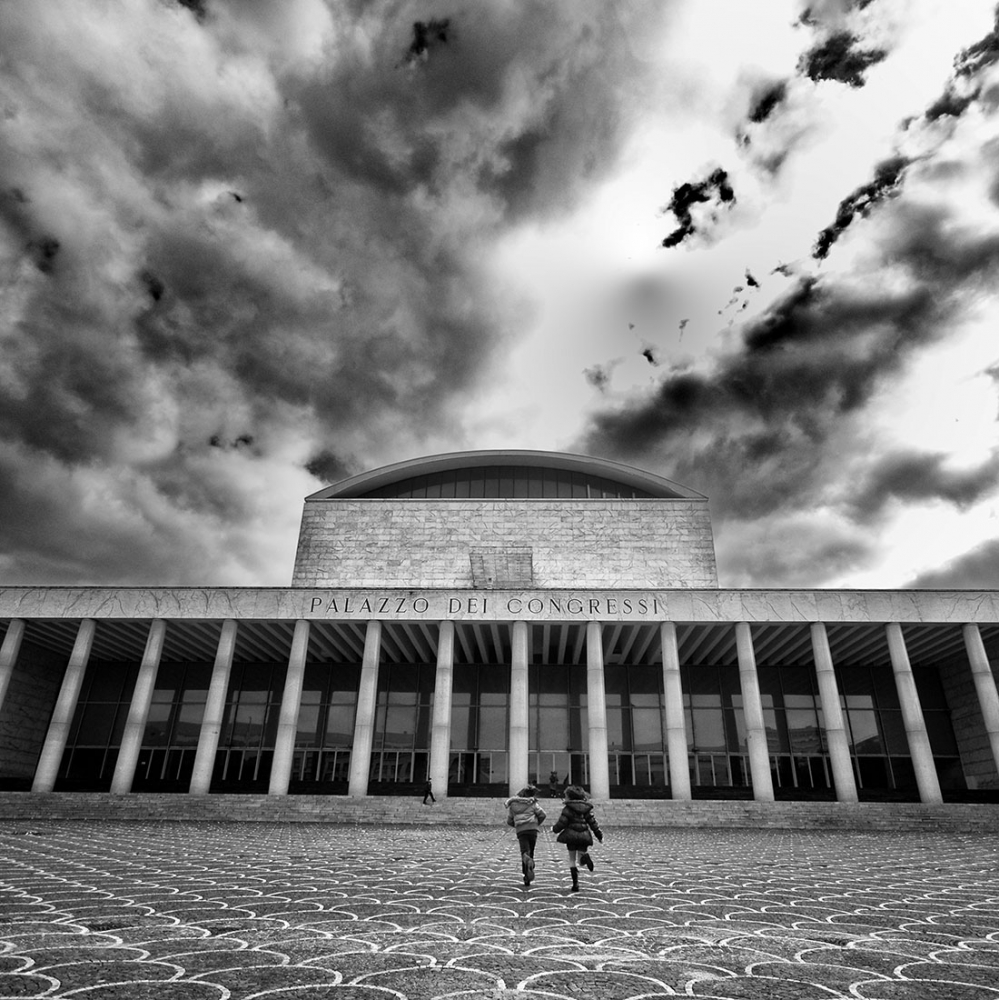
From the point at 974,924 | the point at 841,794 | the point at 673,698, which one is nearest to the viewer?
the point at 974,924

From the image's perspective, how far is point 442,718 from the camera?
28.9 m

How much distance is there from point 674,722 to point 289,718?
16459 mm

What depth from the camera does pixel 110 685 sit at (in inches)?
1517

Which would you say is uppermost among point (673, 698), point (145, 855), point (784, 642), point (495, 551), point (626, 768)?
point (495, 551)

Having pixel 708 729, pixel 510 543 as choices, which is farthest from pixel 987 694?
pixel 510 543

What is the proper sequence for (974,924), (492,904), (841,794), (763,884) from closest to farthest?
(974,924) → (492,904) → (763,884) → (841,794)

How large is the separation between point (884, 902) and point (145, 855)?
41.4 feet

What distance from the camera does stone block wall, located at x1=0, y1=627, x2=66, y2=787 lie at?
35000 mm

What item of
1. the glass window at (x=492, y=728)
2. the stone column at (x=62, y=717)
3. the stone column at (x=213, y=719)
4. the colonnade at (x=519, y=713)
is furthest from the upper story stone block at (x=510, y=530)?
the stone column at (x=62, y=717)

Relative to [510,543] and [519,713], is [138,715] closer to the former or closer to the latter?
[519,713]

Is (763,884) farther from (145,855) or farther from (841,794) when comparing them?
(841,794)

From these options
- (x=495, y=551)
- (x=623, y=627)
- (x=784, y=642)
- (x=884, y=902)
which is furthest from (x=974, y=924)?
(x=495, y=551)

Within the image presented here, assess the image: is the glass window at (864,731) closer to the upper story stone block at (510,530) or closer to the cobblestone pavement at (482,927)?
the upper story stone block at (510,530)

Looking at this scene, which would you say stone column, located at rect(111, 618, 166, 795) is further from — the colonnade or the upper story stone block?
the upper story stone block
